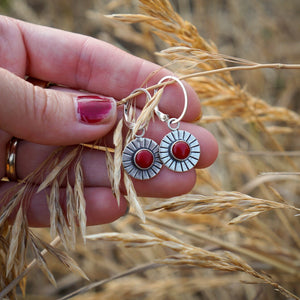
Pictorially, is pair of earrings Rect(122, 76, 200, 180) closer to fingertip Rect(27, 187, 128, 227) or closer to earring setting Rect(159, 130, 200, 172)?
earring setting Rect(159, 130, 200, 172)

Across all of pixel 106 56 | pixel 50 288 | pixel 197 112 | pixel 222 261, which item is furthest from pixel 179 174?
pixel 50 288

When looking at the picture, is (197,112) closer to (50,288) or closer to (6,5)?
(50,288)

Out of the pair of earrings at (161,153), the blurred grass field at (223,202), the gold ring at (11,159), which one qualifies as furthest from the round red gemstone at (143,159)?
the gold ring at (11,159)

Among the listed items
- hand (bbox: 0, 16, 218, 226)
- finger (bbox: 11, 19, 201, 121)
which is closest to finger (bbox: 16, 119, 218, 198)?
hand (bbox: 0, 16, 218, 226)

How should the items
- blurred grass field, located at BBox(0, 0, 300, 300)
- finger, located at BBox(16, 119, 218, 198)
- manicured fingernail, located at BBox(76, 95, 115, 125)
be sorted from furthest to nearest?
finger, located at BBox(16, 119, 218, 198), manicured fingernail, located at BBox(76, 95, 115, 125), blurred grass field, located at BBox(0, 0, 300, 300)

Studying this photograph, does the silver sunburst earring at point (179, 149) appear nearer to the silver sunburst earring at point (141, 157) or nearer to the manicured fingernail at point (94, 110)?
the silver sunburst earring at point (141, 157)

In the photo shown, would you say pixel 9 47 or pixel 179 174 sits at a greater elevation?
pixel 9 47
